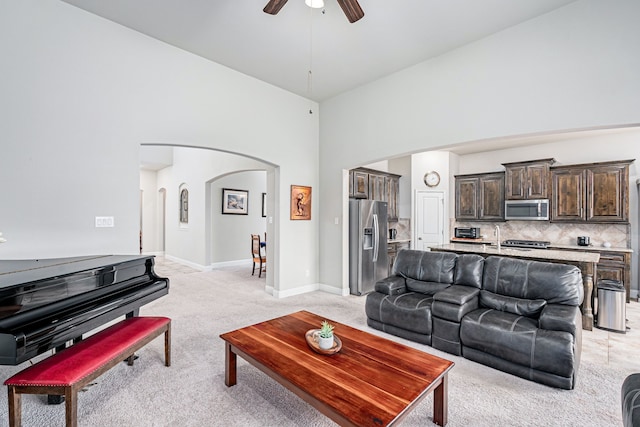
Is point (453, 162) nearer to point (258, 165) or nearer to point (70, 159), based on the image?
point (258, 165)

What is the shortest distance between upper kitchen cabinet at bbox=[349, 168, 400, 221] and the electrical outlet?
4.04 m

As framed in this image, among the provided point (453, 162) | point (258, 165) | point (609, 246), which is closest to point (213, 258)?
point (258, 165)

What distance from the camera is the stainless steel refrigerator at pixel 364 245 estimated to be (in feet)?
17.3

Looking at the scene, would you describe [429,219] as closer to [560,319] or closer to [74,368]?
[560,319]

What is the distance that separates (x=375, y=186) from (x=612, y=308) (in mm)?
4198

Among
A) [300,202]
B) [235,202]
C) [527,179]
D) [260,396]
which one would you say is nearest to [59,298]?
[260,396]

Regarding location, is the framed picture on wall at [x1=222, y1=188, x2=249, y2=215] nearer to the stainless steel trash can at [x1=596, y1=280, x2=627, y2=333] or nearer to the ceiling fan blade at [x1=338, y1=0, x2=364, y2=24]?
the ceiling fan blade at [x1=338, y1=0, x2=364, y2=24]

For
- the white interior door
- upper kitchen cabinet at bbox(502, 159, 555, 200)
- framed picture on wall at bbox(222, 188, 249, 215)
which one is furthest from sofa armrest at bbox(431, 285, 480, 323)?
framed picture on wall at bbox(222, 188, 249, 215)

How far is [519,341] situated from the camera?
2.48 metres

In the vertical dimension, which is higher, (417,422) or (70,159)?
(70,159)

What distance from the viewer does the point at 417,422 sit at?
6.52 ft

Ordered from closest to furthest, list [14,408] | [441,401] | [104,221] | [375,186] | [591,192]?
[14,408], [441,401], [104,221], [591,192], [375,186]

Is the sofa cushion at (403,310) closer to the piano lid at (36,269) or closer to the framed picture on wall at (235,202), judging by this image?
the piano lid at (36,269)

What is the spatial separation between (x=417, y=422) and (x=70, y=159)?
3945mm
